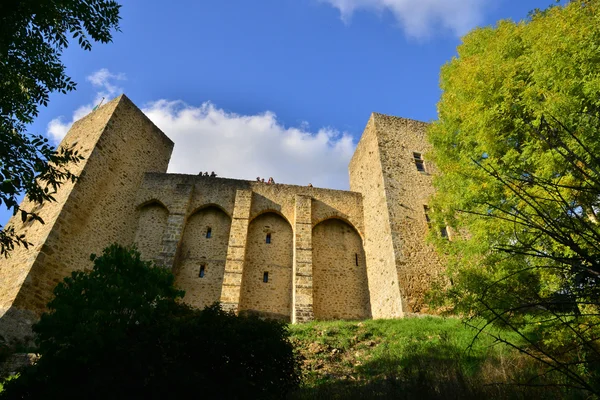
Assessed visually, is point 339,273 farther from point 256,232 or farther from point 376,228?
point 256,232

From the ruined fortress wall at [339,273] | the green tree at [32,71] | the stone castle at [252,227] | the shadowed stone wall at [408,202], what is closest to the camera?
the green tree at [32,71]

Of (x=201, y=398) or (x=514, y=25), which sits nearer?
(x=201, y=398)

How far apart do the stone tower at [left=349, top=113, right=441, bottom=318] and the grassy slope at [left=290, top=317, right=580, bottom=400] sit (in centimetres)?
167

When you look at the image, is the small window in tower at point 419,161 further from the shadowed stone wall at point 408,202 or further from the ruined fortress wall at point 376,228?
the ruined fortress wall at point 376,228

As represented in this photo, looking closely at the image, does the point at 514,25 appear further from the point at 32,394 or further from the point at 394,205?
the point at 32,394

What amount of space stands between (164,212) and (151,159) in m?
3.03

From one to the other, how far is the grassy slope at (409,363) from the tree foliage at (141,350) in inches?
45.4

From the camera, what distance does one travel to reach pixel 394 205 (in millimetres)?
14273

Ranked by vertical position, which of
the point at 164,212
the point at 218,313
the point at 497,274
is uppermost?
the point at 164,212

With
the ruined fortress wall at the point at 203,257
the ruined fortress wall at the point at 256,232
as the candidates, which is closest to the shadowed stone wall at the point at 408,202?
the ruined fortress wall at the point at 256,232

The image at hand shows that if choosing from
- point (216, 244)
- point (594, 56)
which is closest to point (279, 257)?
point (216, 244)

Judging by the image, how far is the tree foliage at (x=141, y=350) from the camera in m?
5.04

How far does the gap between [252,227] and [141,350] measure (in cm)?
1114

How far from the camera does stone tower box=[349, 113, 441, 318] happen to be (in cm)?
1257
